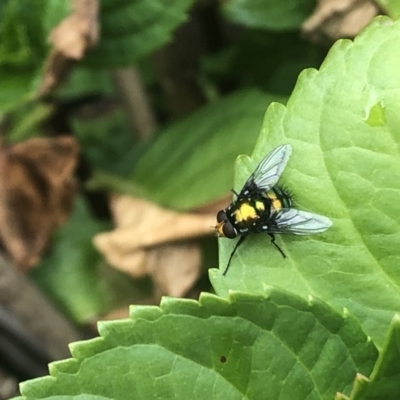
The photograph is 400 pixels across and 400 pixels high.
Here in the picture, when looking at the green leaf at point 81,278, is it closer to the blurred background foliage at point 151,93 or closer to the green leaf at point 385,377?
the blurred background foliage at point 151,93

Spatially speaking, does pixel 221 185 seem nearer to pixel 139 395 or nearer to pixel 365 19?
pixel 365 19

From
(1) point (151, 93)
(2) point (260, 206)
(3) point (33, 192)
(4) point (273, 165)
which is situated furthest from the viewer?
(1) point (151, 93)

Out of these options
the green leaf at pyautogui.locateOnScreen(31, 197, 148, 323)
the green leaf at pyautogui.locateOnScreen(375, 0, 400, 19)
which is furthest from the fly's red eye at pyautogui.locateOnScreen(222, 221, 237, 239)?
the green leaf at pyautogui.locateOnScreen(31, 197, 148, 323)

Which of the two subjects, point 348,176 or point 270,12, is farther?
point 270,12

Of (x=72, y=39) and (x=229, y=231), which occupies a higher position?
(x=72, y=39)

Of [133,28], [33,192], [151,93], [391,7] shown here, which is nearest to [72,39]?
[133,28]

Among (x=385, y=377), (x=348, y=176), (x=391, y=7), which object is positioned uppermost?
(x=391, y=7)

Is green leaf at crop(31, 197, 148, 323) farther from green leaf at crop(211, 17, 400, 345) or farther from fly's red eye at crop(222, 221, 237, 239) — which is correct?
green leaf at crop(211, 17, 400, 345)

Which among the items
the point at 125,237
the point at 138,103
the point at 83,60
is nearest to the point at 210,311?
the point at 125,237

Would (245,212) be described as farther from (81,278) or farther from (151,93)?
(151,93)
